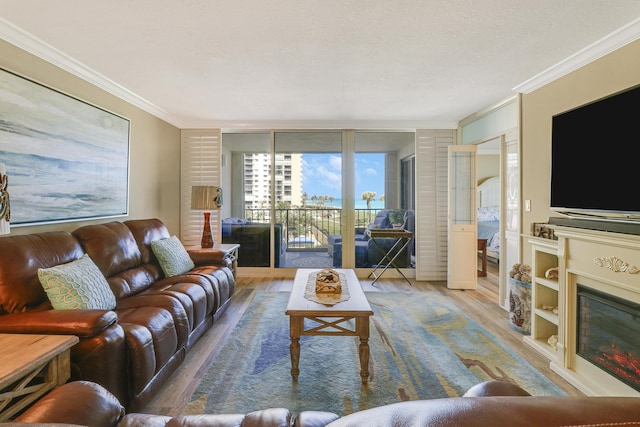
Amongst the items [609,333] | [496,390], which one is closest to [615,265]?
[609,333]

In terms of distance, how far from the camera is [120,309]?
2.27m

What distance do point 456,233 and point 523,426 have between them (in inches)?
177

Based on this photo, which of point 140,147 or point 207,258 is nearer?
point 207,258

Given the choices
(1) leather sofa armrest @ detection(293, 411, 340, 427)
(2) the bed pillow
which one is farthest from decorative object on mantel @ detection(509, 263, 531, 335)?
(2) the bed pillow

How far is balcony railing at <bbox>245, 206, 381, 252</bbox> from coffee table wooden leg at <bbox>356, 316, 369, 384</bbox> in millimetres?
3031

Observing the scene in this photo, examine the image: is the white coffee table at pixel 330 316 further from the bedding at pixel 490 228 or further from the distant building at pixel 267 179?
the bedding at pixel 490 228

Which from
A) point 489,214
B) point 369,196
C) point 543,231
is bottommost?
point 543,231

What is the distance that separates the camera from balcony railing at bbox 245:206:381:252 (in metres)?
5.20

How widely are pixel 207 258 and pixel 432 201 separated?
3400mm

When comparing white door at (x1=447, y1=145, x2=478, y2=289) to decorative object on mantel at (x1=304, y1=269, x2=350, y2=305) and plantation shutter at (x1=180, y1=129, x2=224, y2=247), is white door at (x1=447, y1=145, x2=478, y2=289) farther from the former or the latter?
plantation shutter at (x1=180, y1=129, x2=224, y2=247)

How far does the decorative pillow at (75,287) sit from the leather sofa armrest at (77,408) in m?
0.97

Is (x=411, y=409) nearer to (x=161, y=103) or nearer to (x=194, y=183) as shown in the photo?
(x=161, y=103)

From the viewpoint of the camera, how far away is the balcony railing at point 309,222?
520cm

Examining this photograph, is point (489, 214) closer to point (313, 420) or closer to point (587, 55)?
point (587, 55)
